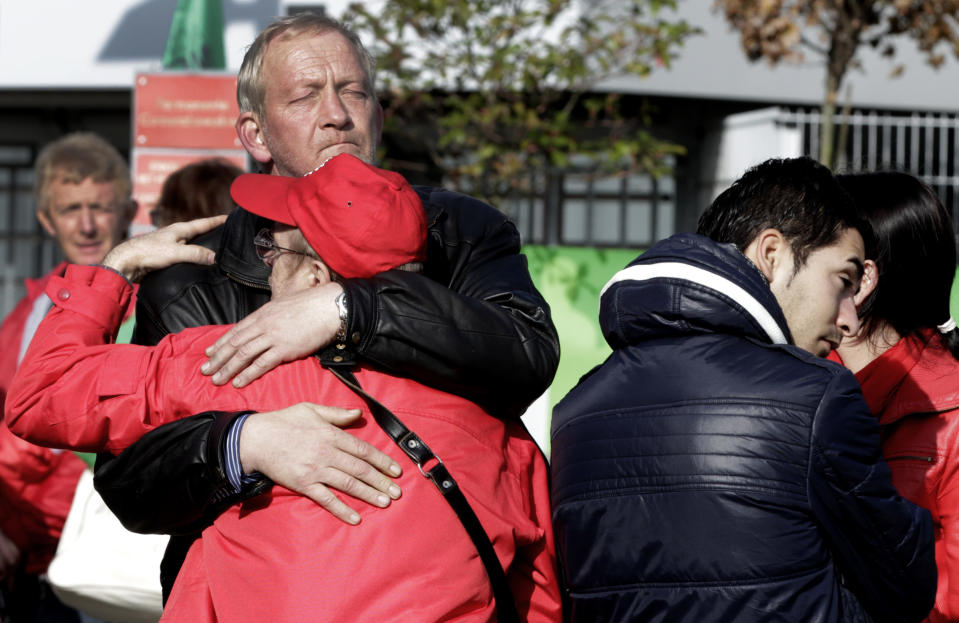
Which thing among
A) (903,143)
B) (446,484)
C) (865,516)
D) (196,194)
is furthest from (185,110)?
(903,143)

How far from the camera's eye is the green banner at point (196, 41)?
22.6 ft

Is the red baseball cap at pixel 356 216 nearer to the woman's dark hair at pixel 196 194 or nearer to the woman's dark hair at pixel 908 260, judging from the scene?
the woman's dark hair at pixel 908 260

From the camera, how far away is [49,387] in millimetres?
2045

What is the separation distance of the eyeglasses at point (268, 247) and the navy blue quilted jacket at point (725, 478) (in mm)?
642

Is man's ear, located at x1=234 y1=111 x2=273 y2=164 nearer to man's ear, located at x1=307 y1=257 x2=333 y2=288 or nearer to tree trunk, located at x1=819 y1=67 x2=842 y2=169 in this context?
man's ear, located at x1=307 y1=257 x2=333 y2=288

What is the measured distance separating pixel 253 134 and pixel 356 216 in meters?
0.90

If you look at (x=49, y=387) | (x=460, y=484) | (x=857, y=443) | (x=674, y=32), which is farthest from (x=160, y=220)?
(x=674, y=32)

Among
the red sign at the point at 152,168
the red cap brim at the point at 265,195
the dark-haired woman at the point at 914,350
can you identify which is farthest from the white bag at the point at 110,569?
the red sign at the point at 152,168

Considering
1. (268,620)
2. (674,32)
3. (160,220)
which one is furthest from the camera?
(674,32)

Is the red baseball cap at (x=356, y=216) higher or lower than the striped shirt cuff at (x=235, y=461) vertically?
higher

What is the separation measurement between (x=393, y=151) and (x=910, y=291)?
35.4 ft

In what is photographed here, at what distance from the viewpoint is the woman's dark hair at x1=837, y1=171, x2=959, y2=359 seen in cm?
267

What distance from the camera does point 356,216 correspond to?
1.95m

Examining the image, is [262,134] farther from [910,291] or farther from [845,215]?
[910,291]
